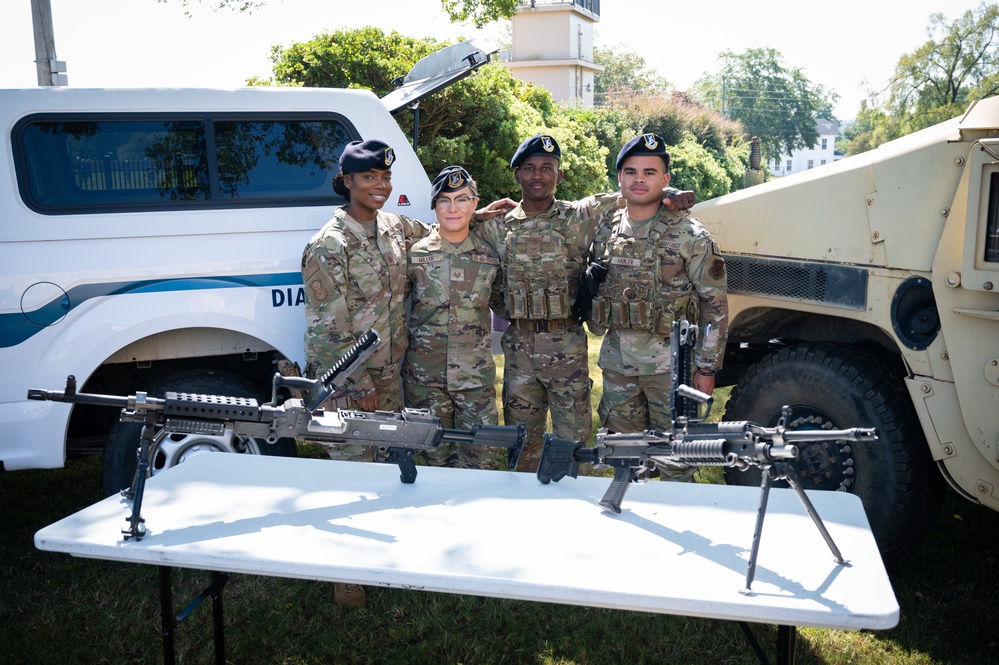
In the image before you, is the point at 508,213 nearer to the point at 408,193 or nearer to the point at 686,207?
the point at 408,193

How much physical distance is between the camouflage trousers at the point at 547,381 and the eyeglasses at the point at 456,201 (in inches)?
25.2

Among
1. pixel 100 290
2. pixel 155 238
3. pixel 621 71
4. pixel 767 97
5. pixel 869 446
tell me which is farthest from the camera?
pixel 767 97

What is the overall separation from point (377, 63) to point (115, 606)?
7.00 m

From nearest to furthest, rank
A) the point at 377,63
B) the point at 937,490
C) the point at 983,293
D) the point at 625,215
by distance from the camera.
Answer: the point at 983,293, the point at 937,490, the point at 625,215, the point at 377,63

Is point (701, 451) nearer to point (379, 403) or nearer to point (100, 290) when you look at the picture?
point (379, 403)

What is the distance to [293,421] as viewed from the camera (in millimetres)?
2725

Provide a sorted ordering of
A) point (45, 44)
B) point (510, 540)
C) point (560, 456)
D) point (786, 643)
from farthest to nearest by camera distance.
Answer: point (45, 44) < point (560, 456) < point (510, 540) < point (786, 643)

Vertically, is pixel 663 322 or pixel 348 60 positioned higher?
pixel 348 60

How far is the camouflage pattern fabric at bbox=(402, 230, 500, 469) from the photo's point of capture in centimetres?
393

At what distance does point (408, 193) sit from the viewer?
14.0ft

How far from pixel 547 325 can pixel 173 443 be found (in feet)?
5.96

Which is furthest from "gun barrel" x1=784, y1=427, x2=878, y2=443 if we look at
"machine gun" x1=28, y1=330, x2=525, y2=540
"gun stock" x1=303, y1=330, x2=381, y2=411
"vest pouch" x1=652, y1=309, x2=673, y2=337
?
"vest pouch" x1=652, y1=309, x2=673, y2=337

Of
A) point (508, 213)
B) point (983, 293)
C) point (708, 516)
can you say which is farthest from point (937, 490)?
point (508, 213)

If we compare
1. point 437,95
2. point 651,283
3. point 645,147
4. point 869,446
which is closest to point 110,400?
point 651,283
